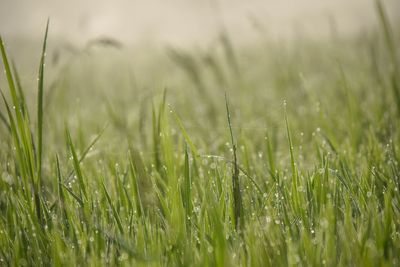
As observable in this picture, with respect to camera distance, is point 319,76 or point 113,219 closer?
point 113,219

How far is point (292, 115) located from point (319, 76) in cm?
135

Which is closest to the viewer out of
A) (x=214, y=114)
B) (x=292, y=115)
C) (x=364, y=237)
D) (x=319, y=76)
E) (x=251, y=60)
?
(x=364, y=237)

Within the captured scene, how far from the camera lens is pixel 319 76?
11.8ft

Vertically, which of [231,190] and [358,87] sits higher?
[358,87]

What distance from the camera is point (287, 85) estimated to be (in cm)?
315

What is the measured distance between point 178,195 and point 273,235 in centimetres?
23

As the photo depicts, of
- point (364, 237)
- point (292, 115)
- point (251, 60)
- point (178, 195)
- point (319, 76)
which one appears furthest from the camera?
point (251, 60)

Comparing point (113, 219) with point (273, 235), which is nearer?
point (273, 235)

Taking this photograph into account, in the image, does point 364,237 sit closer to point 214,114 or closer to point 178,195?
point 178,195

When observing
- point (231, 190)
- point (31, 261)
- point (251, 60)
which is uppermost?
point (251, 60)

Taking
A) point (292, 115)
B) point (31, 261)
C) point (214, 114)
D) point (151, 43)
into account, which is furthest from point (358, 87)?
point (151, 43)

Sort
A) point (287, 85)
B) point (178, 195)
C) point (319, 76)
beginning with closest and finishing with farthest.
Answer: point (178, 195)
point (287, 85)
point (319, 76)

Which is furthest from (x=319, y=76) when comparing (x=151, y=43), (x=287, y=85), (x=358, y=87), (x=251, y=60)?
(x=151, y=43)

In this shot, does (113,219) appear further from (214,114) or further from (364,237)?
(214,114)
